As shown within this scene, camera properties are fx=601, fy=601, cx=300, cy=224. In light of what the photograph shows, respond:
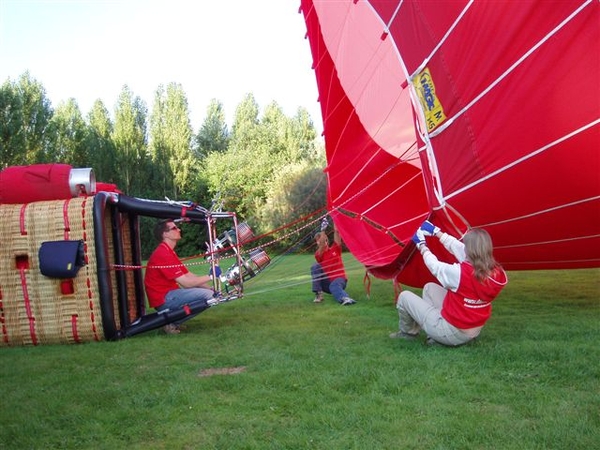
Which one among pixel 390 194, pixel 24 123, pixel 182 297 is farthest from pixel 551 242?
pixel 24 123

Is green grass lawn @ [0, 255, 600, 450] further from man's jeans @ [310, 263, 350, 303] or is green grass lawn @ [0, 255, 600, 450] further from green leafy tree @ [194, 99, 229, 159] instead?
green leafy tree @ [194, 99, 229, 159]

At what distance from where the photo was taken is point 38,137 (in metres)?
26.7

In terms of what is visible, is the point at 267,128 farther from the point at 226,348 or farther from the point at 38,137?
the point at 226,348

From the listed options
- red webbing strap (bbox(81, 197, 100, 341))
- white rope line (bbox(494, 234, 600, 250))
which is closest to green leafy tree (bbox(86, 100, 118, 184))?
red webbing strap (bbox(81, 197, 100, 341))

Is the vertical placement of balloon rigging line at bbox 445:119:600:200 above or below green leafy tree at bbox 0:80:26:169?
below

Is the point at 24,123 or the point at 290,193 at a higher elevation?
the point at 24,123

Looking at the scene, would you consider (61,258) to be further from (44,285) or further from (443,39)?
(443,39)

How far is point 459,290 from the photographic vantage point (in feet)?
Answer: 13.4

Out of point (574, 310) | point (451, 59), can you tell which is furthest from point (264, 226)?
point (451, 59)

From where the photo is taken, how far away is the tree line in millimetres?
24734

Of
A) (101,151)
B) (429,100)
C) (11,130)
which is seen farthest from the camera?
(101,151)

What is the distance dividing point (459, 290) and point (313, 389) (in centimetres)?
129

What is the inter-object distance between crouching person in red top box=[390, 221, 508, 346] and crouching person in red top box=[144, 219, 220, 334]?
2.05 m

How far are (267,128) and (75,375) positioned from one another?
27.7 meters
